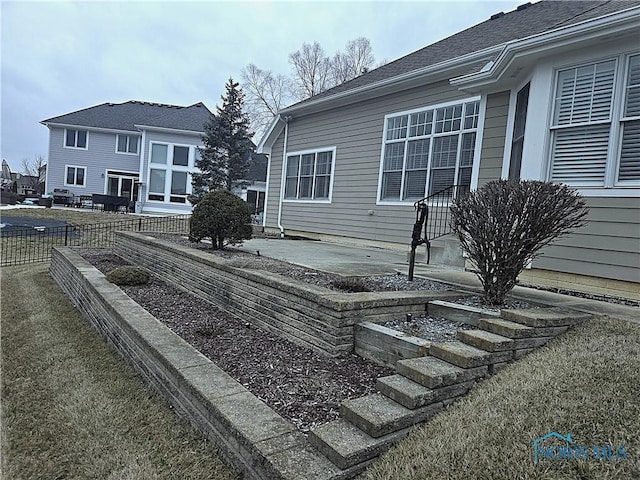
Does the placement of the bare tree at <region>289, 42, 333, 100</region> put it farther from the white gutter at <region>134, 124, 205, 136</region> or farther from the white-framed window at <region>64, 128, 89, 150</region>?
the white-framed window at <region>64, 128, 89, 150</region>

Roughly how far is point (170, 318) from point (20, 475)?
236 centimetres

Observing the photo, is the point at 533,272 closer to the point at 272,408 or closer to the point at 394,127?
the point at 272,408

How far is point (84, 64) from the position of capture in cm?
2061

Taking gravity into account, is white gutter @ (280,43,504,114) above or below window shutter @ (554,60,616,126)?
above

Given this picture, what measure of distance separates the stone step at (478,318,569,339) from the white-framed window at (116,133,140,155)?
2624cm

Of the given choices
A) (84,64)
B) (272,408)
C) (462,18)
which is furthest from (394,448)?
(84,64)

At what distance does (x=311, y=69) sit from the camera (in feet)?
117

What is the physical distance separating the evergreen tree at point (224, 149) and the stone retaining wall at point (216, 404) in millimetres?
16034

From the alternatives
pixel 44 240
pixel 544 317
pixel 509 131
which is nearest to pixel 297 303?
pixel 544 317

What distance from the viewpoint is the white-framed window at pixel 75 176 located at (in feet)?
82.0

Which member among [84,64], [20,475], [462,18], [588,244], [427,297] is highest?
[462,18]

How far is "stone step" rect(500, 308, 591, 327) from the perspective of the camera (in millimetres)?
3080

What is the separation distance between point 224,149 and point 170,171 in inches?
192

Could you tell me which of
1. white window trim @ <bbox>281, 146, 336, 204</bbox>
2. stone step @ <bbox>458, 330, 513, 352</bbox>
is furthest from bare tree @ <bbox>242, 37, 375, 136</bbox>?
stone step @ <bbox>458, 330, 513, 352</bbox>
